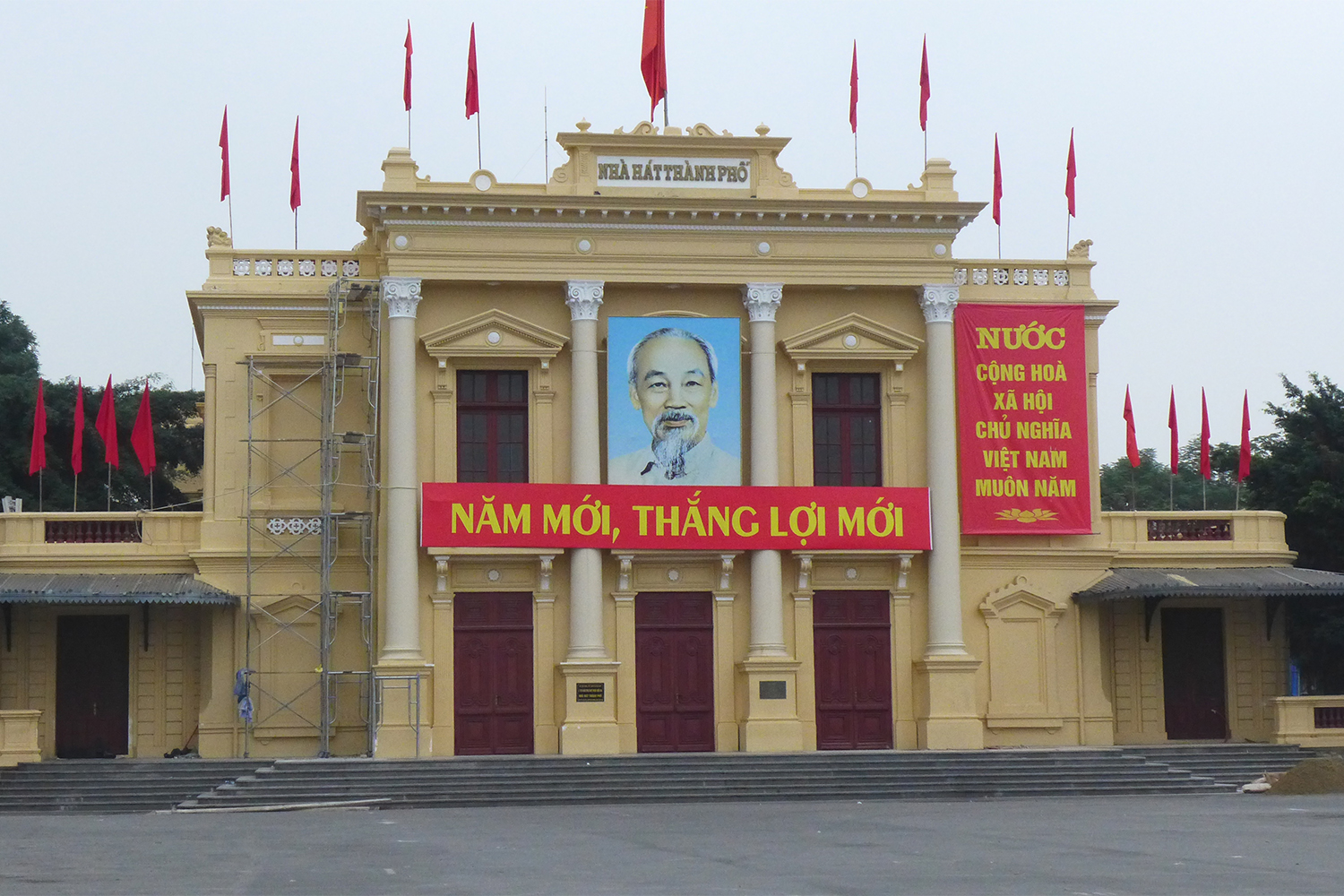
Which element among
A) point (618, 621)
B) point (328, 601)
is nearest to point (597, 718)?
point (618, 621)

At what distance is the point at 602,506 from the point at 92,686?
9674 millimetres

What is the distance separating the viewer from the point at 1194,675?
34375mm

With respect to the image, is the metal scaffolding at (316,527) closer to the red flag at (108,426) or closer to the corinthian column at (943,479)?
the red flag at (108,426)

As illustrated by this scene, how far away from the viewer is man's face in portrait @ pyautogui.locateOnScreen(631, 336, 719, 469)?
105ft

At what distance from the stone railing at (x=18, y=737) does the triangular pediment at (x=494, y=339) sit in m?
9.06

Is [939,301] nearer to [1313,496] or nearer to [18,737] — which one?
[1313,496]

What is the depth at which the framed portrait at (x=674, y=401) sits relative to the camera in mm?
31891

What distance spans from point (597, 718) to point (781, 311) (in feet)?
26.7

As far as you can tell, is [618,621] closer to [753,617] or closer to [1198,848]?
[753,617]

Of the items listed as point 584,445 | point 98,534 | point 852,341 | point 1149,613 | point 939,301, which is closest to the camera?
point 584,445

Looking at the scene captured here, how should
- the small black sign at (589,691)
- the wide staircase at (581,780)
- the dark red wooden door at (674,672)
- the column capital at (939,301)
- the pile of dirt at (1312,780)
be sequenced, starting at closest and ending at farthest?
the wide staircase at (581,780), the pile of dirt at (1312,780), the small black sign at (589,691), the dark red wooden door at (674,672), the column capital at (939,301)

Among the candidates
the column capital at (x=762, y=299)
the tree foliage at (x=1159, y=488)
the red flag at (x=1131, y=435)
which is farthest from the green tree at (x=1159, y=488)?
the column capital at (x=762, y=299)

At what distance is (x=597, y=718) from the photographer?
102 feet

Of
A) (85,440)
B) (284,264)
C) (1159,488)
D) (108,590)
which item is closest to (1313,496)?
(284,264)
